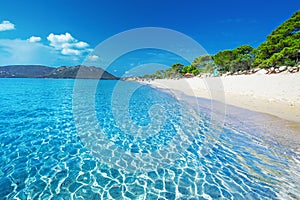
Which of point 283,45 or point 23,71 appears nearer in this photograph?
point 283,45

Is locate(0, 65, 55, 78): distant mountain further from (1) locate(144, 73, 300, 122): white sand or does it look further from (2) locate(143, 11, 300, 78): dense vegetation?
(1) locate(144, 73, 300, 122): white sand

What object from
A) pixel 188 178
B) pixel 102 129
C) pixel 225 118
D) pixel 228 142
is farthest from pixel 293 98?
pixel 102 129

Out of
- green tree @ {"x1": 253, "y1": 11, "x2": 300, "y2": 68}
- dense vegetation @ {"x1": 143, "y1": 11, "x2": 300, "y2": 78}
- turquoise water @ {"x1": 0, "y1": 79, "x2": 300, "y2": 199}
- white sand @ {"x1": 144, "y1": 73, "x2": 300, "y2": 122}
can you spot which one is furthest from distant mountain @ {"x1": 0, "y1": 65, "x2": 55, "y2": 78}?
green tree @ {"x1": 253, "y1": 11, "x2": 300, "y2": 68}

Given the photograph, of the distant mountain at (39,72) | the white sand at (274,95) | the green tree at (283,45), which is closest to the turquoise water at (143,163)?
the white sand at (274,95)

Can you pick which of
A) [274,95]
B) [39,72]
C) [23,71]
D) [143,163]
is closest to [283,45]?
[274,95]

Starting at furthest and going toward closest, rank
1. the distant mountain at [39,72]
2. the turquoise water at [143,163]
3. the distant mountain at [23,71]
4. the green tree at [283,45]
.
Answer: the distant mountain at [39,72], the distant mountain at [23,71], the green tree at [283,45], the turquoise water at [143,163]

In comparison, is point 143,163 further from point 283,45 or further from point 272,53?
point 272,53

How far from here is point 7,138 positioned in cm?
675

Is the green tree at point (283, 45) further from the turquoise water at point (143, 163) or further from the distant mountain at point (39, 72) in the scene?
the distant mountain at point (39, 72)

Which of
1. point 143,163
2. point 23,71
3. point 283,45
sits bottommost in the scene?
point 143,163

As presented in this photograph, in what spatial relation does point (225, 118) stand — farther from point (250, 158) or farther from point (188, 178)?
point (188, 178)

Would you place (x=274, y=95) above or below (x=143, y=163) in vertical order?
above

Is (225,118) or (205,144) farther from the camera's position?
(225,118)

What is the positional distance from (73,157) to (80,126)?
3.77 meters
